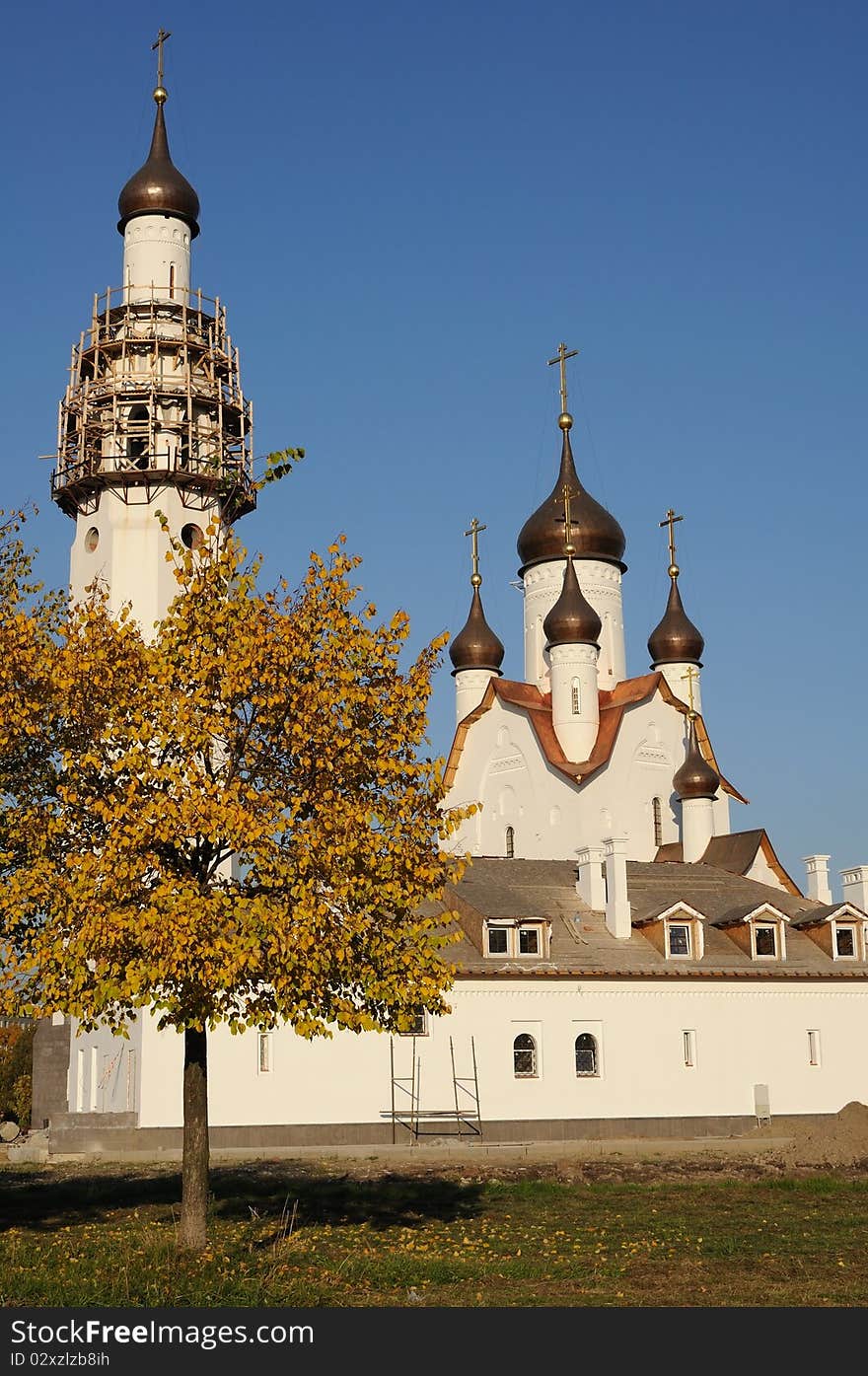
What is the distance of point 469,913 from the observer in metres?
38.7

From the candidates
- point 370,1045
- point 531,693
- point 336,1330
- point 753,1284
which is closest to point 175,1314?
point 336,1330

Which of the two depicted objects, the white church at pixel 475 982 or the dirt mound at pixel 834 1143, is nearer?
the dirt mound at pixel 834 1143

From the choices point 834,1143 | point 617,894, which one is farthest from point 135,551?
point 834,1143

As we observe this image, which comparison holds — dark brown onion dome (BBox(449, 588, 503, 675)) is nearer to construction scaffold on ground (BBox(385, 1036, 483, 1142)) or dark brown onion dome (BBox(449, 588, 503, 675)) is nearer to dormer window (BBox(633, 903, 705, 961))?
dormer window (BBox(633, 903, 705, 961))

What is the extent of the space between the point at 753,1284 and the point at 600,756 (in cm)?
3952

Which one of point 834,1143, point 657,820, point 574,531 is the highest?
point 574,531

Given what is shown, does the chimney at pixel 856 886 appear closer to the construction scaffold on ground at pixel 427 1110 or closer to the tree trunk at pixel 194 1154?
the construction scaffold on ground at pixel 427 1110

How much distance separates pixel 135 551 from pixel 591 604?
23.9 m

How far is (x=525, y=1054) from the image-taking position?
37500 mm

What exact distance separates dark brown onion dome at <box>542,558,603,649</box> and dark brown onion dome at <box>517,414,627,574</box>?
18.2 ft

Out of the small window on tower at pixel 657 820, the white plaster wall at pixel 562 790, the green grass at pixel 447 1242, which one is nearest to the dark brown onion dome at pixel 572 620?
the white plaster wall at pixel 562 790

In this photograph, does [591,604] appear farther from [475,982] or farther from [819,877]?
[475,982]

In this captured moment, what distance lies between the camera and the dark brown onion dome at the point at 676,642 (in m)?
60.1

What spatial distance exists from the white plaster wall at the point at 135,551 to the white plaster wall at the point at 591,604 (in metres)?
21.1
